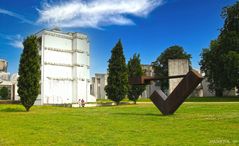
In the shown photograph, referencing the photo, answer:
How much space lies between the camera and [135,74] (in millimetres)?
45625

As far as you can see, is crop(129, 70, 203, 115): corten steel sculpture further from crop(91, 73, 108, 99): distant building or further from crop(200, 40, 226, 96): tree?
crop(91, 73, 108, 99): distant building

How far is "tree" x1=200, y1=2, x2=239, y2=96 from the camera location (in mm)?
44875

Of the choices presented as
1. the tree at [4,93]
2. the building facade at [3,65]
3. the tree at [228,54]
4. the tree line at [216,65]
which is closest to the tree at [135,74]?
the tree line at [216,65]

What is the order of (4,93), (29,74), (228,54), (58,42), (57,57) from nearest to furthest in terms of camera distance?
(29,74) → (228,54) → (57,57) → (58,42) → (4,93)

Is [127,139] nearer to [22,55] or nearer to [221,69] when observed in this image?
[22,55]

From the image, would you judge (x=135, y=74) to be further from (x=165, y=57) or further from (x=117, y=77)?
(x=165, y=57)

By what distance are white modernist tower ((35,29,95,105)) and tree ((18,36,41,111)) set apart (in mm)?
26026

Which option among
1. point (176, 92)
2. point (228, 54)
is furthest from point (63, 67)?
point (176, 92)

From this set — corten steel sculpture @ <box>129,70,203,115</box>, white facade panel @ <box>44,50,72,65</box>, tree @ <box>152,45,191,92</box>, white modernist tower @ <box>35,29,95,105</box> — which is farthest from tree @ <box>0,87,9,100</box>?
corten steel sculpture @ <box>129,70,203,115</box>

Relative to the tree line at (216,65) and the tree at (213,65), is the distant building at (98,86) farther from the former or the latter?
the tree line at (216,65)

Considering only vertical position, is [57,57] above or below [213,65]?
above

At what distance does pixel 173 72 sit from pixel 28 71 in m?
24.7

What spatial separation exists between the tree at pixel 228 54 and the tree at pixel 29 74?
29351mm

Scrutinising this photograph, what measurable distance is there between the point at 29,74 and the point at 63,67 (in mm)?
30687
